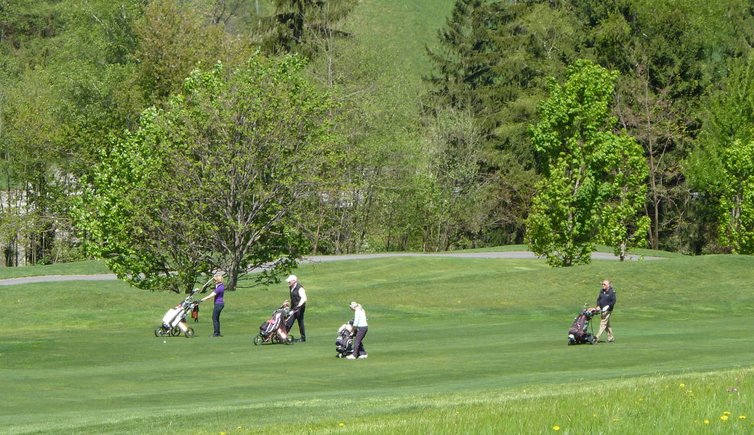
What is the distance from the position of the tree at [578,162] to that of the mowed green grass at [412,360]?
1.94 m

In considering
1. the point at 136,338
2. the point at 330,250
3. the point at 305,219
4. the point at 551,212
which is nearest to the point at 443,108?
the point at 330,250

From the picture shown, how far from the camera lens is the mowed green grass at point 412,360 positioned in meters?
17.7

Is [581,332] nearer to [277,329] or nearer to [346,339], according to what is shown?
[346,339]

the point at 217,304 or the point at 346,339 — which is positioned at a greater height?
the point at 217,304

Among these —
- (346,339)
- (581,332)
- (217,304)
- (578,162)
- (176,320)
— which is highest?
(578,162)

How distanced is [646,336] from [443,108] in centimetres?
6643

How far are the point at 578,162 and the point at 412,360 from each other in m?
26.1

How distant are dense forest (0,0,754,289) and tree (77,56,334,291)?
0.31 ft

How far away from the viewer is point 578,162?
181ft

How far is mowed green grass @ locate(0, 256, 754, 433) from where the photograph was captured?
58.1ft

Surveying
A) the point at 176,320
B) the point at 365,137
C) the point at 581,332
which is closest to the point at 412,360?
the point at 581,332

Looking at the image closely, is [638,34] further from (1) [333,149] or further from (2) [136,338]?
(2) [136,338]

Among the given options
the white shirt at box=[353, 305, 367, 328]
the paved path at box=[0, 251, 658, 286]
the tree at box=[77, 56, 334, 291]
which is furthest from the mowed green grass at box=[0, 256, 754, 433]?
the paved path at box=[0, 251, 658, 286]

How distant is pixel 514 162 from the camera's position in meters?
94.2
